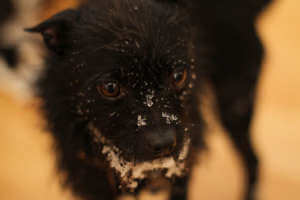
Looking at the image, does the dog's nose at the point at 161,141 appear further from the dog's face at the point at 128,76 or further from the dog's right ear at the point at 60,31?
the dog's right ear at the point at 60,31

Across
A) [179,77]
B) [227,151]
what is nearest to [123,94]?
[179,77]

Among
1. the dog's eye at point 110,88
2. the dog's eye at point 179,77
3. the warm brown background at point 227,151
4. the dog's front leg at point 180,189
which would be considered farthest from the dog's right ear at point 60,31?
the dog's front leg at point 180,189

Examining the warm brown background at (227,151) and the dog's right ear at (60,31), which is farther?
the warm brown background at (227,151)

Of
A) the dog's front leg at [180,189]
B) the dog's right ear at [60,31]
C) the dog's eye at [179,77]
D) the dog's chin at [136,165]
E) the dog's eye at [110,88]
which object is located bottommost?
the dog's front leg at [180,189]

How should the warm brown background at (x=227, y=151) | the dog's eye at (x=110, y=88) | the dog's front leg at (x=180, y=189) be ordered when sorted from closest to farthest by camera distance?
the dog's eye at (x=110, y=88), the dog's front leg at (x=180, y=189), the warm brown background at (x=227, y=151)

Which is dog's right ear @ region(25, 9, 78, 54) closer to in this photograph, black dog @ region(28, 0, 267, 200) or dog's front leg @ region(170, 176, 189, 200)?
black dog @ region(28, 0, 267, 200)

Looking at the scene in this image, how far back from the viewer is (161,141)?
47.3 inches

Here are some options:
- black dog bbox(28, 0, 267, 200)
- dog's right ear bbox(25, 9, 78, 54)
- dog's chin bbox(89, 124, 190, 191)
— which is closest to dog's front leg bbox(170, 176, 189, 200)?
black dog bbox(28, 0, 267, 200)

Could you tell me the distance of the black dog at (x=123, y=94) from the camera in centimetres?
130

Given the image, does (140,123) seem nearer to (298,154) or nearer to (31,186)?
(31,186)

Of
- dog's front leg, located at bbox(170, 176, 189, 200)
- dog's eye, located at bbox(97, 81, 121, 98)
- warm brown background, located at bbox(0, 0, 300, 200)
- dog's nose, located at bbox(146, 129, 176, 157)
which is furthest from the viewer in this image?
warm brown background, located at bbox(0, 0, 300, 200)

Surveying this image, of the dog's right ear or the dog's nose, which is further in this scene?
the dog's right ear

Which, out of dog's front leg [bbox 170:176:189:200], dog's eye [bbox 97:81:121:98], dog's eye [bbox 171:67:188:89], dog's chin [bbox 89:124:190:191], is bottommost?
dog's front leg [bbox 170:176:189:200]

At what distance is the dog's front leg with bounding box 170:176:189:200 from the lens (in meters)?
1.66
